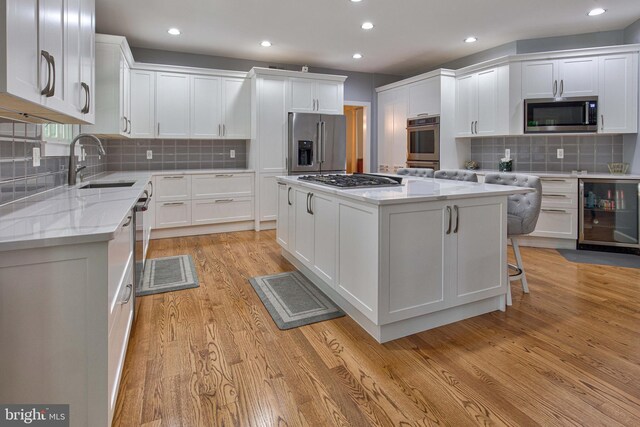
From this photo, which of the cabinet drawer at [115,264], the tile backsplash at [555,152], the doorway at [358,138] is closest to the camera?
the cabinet drawer at [115,264]

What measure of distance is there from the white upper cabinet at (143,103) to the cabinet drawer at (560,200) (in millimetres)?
4942

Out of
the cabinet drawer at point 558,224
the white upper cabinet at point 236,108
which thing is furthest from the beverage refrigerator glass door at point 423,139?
the white upper cabinet at point 236,108

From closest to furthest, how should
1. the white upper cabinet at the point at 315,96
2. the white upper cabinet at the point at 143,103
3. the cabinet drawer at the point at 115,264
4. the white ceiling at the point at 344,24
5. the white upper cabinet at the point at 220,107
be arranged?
the cabinet drawer at the point at 115,264
the white ceiling at the point at 344,24
the white upper cabinet at the point at 143,103
the white upper cabinet at the point at 220,107
the white upper cabinet at the point at 315,96

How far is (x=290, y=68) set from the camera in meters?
5.97

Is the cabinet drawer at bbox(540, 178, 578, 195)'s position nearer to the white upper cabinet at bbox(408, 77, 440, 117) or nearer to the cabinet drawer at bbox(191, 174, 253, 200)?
the white upper cabinet at bbox(408, 77, 440, 117)

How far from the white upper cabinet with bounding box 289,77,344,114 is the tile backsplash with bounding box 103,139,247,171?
1056mm

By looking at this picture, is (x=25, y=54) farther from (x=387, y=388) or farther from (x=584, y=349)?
(x=584, y=349)

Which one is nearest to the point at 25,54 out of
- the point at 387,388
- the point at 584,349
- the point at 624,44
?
the point at 387,388

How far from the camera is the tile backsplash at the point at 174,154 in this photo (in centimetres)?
513

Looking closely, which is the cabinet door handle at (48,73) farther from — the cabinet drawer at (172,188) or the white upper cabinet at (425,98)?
the white upper cabinet at (425,98)

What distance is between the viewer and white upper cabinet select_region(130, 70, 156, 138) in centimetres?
482

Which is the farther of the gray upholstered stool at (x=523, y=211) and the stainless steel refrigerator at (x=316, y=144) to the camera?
the stainless steel refrigerator at (x=316, y=144)

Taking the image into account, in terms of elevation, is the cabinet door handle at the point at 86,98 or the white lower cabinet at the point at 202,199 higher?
the cabinet door handle at the point at 86,98

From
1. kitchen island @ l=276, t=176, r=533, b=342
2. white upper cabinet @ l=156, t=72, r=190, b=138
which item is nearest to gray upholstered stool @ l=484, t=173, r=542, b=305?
kitchen island @ l=276, t=176, r=533, b=342
